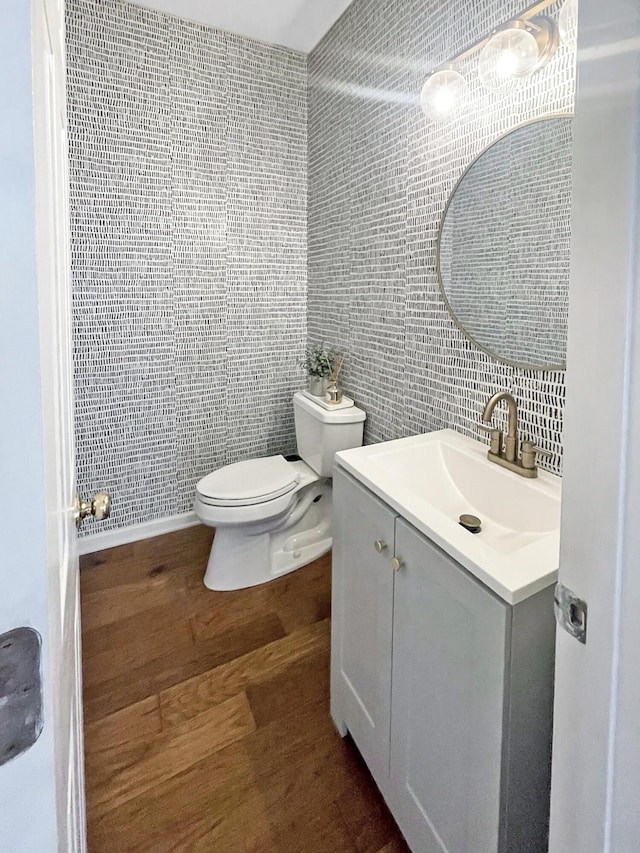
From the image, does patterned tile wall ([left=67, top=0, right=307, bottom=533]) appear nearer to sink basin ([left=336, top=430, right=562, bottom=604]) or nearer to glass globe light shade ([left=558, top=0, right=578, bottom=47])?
sink basin ([left=336, top=430, right=562, bottom=604])

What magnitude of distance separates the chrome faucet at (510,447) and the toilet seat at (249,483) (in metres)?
0.99

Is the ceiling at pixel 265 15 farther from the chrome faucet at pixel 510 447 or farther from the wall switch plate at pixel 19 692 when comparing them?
the wall switch plate at pixel 19 692

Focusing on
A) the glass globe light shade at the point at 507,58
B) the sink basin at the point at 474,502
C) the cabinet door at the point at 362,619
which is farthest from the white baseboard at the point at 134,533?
the glass globe light shade at the point at 507,58

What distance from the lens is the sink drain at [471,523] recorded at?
3.95 ft

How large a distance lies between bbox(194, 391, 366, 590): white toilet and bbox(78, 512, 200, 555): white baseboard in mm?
551

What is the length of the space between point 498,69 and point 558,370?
2.75 ft

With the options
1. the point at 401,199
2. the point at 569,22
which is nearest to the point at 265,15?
the point at 401,199

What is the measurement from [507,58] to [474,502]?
1.20m

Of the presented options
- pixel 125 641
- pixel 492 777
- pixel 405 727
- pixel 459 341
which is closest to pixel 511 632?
pixel 492 777

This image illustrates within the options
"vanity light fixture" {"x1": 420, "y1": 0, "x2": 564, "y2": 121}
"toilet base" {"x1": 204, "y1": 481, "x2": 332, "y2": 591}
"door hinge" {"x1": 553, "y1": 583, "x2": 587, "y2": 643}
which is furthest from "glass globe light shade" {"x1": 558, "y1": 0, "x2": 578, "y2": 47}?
"toilet base" {"x1": 204, "y1": 481, "x2": 332, "y2": 591}

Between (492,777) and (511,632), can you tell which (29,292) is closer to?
(511,632)

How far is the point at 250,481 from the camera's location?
2.09m

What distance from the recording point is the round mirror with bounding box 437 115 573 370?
1.17 meters

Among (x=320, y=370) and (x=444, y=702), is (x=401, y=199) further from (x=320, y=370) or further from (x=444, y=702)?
(x=444, y=702)
